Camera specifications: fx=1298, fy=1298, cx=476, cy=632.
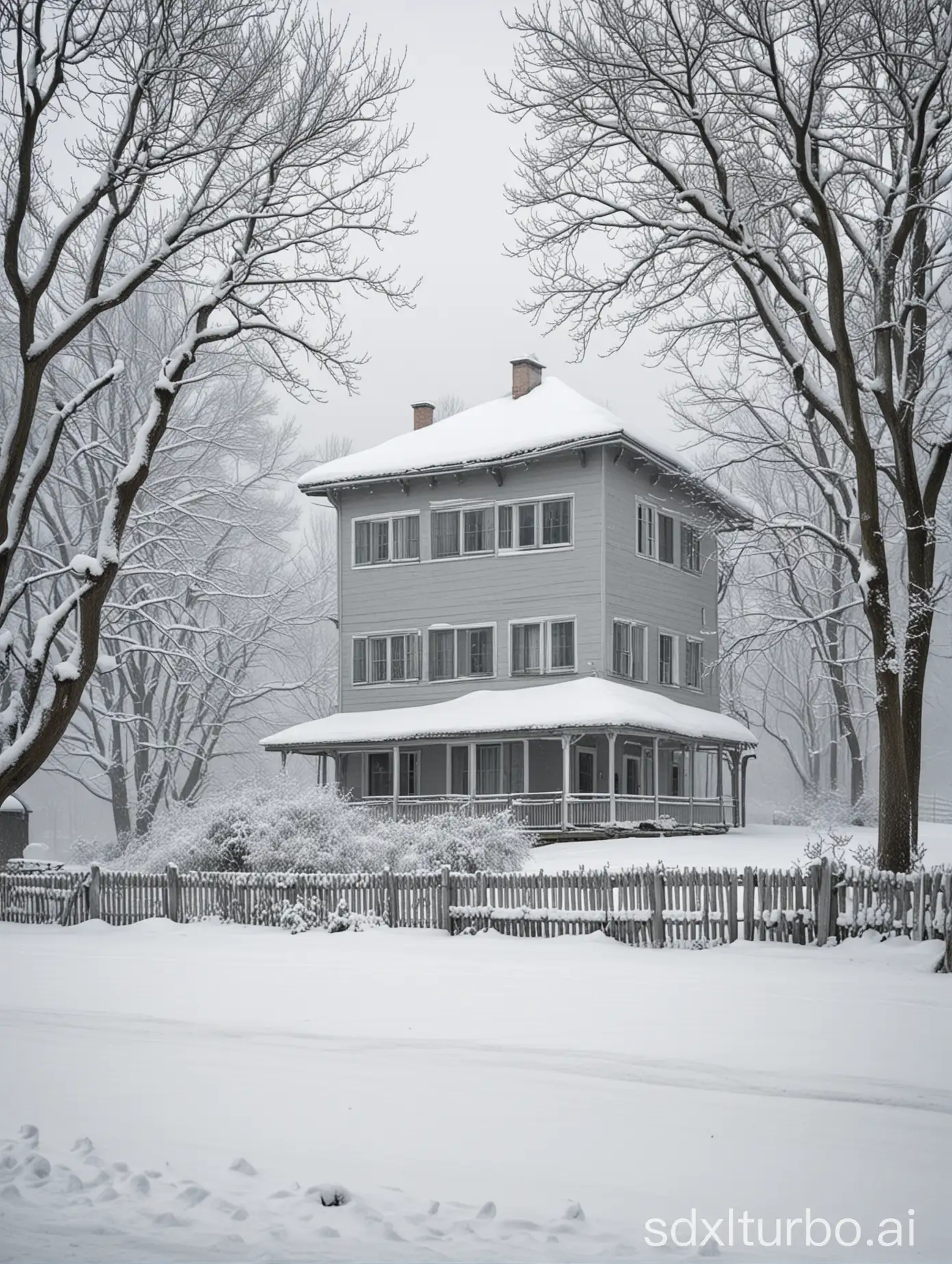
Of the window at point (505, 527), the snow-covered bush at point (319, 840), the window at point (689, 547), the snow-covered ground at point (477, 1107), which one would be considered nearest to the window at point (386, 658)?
the window at point (505, 527)

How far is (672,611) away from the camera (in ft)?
128

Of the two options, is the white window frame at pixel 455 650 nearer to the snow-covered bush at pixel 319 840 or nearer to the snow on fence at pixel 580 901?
the snow-covered bush at pixel 319 840

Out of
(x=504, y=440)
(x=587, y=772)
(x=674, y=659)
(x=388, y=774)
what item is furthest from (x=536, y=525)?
(x=388, y=774)

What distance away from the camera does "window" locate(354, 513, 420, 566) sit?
39.2 m

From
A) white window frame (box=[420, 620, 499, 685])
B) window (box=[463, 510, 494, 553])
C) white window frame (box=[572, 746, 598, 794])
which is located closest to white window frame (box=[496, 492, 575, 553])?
window (box=[463, 510, 494, 553])

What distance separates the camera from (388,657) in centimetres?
3909

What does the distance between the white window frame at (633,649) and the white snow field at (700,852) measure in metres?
4.91

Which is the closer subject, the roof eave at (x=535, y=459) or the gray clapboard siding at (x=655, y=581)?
the roof eave at (x=535, y=459)

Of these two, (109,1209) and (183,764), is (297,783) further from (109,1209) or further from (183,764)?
→ (183,764)

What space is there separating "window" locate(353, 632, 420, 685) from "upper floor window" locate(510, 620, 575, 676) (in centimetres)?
333

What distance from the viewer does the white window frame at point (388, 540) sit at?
39031 mm

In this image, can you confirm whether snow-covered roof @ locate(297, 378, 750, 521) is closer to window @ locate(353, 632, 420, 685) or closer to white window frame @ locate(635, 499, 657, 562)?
white window frame @ locate(635, 499, 657, 562)

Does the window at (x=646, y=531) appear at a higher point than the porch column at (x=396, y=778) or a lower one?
higher

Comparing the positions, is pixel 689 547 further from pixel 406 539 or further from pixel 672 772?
pixel 406 539
